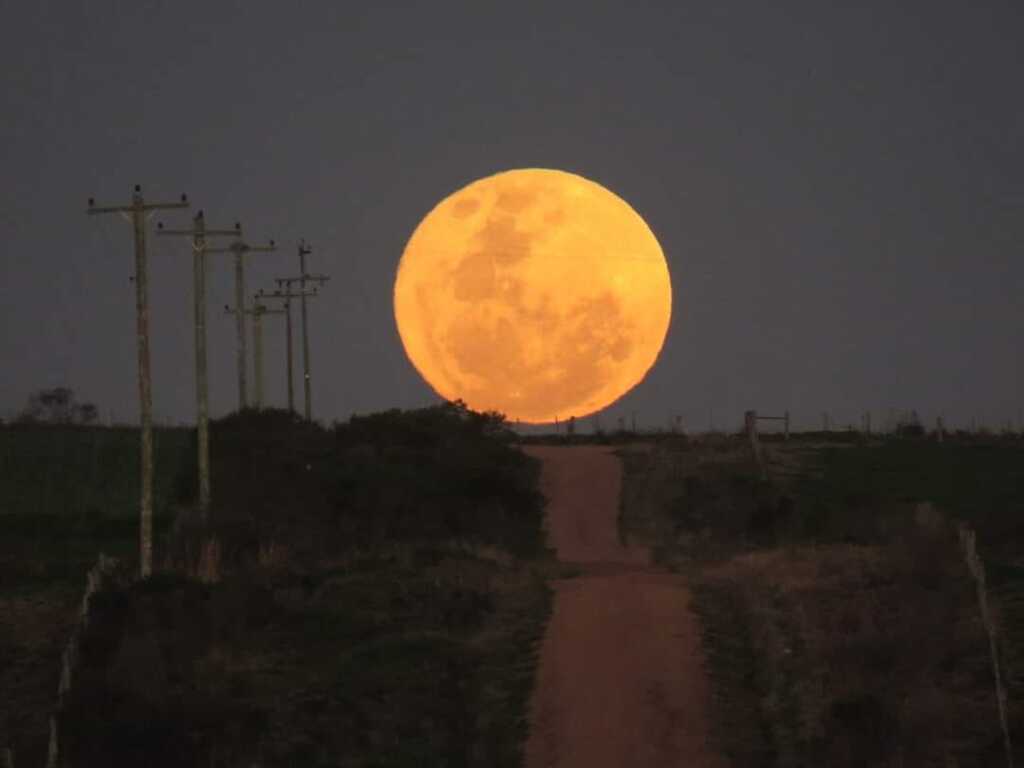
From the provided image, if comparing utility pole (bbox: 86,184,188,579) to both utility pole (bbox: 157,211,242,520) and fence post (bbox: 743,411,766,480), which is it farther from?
fence post (bbox: 743,411,766,480)

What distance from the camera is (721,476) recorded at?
2324 inches

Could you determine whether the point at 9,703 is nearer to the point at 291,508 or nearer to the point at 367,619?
the point at 367,619

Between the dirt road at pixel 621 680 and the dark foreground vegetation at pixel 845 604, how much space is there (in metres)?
0.45

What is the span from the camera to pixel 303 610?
3631cm

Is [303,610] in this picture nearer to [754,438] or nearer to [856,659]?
[856,659]

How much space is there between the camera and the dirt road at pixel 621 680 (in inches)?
1041

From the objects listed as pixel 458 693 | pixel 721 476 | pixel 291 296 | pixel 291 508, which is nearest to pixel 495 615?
pixel 458 693

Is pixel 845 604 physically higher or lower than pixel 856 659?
higher

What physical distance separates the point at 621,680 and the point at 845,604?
5869mm

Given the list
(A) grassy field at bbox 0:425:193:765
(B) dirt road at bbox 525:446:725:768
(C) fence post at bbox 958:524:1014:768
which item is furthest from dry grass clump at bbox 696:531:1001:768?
(A) grassy field at bbox 0:425:193:765

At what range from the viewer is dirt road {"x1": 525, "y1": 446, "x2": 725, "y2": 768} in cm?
2644

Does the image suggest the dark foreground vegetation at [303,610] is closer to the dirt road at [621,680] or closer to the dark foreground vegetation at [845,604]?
the dirt road at [621,680]

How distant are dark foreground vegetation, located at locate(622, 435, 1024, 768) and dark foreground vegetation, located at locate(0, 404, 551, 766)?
3.16 meters

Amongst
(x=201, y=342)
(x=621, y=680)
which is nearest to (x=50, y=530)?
(x=201, y=342)
